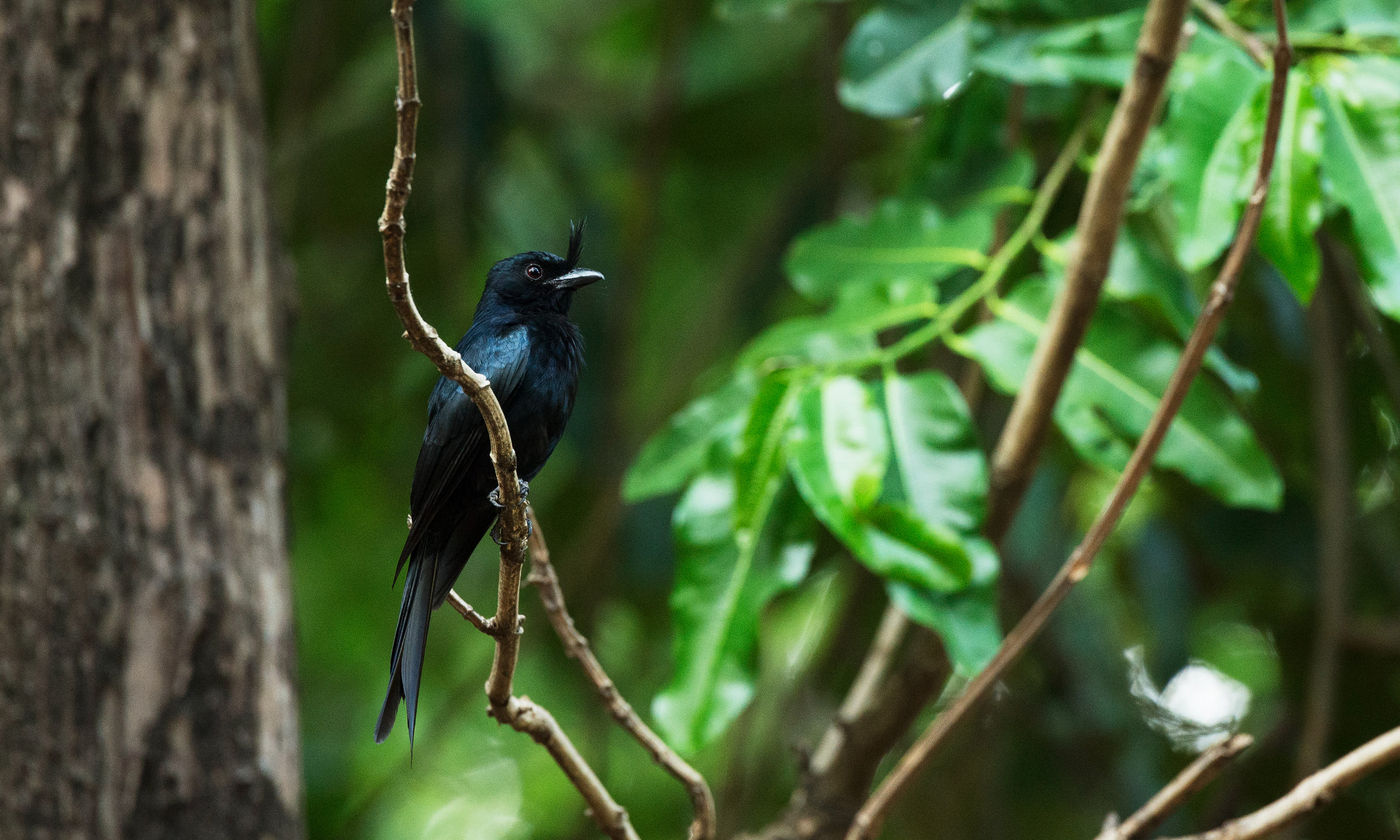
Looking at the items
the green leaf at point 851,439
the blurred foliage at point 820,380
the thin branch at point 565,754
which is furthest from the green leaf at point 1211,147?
the thin branch at point 565,754

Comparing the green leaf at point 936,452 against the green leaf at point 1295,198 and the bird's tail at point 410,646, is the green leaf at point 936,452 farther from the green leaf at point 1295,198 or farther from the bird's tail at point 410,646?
the bird's tail at point 410,646

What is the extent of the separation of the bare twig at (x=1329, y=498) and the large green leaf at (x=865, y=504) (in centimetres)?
164

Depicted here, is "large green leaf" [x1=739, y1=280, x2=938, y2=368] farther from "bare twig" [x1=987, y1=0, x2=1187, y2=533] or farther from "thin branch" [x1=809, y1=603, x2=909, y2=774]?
"thin branch" [x1=809, y1=603, x2=909, y2=774]

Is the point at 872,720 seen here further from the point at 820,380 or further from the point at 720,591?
the point at 820,380

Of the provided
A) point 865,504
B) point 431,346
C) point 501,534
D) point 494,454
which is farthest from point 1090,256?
point 431,346

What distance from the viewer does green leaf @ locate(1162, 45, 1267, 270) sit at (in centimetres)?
248

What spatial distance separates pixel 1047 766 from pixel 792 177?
245 centimetres

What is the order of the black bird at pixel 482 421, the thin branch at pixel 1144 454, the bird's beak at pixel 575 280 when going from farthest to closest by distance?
the bird's beak at pixel 575 280 < the thin branch at pixel 1144 454 < the black bird at pixel 482 421

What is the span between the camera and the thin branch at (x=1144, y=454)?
2043 mm

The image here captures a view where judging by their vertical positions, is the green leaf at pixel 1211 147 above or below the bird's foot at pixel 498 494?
above

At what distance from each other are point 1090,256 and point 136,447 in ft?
6.43

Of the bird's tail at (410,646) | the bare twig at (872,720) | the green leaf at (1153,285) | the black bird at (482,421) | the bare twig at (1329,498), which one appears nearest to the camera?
the bird's tail at (410,646)

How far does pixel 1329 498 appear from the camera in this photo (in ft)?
12.0

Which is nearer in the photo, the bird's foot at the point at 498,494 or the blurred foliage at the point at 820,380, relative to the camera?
the bird's foot at the point at 498,494
